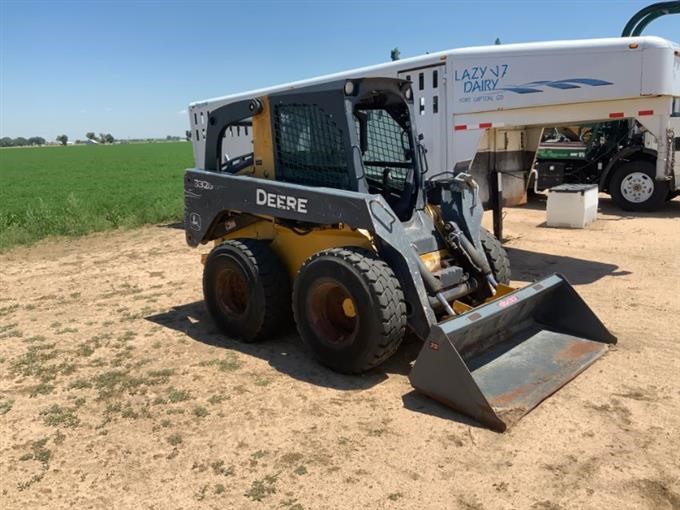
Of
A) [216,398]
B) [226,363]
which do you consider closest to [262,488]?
[216,398]

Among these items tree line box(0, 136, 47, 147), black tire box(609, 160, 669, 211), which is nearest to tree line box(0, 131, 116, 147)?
tree line box(0, 136, 47, 147)

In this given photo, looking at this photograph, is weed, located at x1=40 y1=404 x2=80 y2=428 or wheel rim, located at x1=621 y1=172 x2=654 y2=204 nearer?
weed, located at x1=40 y1=404 x2=80 y2=428

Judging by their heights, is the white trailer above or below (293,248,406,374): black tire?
above

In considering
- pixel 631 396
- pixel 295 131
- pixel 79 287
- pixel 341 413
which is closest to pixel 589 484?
pixel 631 396

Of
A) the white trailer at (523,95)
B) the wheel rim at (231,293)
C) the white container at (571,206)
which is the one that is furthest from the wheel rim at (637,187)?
the wheel rim at (231,293)

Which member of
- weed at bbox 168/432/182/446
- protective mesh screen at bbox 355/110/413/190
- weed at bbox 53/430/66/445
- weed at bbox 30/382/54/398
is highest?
protective mesh screen at bbox 355/110/413/190

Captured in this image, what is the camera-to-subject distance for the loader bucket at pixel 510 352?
3.75m

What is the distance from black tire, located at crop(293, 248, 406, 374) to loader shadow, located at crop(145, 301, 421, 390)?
11 cm

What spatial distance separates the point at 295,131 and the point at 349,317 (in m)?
1.71

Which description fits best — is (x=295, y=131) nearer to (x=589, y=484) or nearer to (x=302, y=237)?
(x=302, y=237)

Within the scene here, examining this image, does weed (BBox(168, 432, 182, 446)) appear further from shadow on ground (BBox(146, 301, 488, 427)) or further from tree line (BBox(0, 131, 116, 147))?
tree line (BBox(0, 131, 116, 147))

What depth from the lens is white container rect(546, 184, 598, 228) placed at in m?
10.5

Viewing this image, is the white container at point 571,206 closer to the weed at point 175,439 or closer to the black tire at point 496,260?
the black tire at point 496,260

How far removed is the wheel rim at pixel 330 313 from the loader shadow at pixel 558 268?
3481mm
